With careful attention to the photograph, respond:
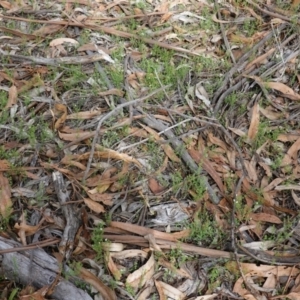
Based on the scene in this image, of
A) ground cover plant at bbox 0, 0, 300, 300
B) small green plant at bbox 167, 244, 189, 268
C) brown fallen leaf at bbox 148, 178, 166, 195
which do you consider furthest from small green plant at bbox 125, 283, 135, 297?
brown fallen leaf at bbox 148, 178, 166, 195

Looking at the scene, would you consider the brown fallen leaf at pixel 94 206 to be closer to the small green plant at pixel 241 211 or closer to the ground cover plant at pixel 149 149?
the ground cover plant at pixel 149 149

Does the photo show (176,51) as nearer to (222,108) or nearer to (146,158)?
(222,108)

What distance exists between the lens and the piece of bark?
222 centimetres

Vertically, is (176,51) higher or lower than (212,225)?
higher

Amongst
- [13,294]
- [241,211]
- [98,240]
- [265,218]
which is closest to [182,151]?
[241,211]

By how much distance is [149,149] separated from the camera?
2.79 meters

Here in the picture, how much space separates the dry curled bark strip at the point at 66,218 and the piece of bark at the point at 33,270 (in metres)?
0.08

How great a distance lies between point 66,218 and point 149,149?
61cm

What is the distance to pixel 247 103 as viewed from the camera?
3.05 meters

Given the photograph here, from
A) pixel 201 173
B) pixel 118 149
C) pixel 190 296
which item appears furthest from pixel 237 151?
pixel 190 296

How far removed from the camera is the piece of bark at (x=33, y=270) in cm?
222

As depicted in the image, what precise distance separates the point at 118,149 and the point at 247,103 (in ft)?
2.80

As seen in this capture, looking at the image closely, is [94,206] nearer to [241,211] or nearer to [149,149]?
[149,149]

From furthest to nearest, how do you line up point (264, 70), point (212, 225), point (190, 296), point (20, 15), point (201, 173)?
point (20, 15)
point (264, 70)
point (201, 173)
point (212, 225)
point (190, 296)
